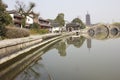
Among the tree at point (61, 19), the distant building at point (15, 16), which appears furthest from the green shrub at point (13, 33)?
the tree at point (61, 19)

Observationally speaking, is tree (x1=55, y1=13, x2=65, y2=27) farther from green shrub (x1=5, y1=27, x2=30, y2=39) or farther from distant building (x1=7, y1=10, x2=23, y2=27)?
green shrub (x1=5, y1=27, x2=30, y2=39)

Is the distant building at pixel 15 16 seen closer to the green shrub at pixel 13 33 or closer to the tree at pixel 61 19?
the green shrub at pixel 13 33

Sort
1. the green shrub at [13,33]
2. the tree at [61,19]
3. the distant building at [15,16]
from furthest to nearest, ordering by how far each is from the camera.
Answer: the tree at [61,19], the distant building at [15,16], the green shrub at [13,33]

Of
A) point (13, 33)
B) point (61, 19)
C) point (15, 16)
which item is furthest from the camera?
point (61, 19)

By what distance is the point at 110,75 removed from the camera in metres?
14.4

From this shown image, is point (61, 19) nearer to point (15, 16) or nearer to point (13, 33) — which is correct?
point (15, 16)

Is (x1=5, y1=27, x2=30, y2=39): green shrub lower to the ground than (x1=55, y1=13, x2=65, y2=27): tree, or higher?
lower

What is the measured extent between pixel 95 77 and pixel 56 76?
2603 mm

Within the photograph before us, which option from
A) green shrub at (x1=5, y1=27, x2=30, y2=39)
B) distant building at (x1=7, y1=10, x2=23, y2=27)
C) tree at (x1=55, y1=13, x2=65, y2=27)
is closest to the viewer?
green shrub at (x1=5, y1=27, x2=30, y2=39)

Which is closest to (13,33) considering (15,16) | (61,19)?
(15,16)

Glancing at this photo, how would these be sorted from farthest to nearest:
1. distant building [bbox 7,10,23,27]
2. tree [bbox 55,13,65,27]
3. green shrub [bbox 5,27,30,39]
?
1. tree [bbox 55,13,65,27]
2. distant building [bbox 7,10,23,27]
3. green shrub [bbox 5,27,30,39]

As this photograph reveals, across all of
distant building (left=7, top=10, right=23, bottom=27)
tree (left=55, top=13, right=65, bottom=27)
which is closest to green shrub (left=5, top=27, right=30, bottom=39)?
distant building (left=7, top=10, right=23, bottom=27)

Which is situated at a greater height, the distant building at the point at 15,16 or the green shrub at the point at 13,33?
the distant building at the point at 15,16

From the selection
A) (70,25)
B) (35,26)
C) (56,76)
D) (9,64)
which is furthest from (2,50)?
(70,25)
